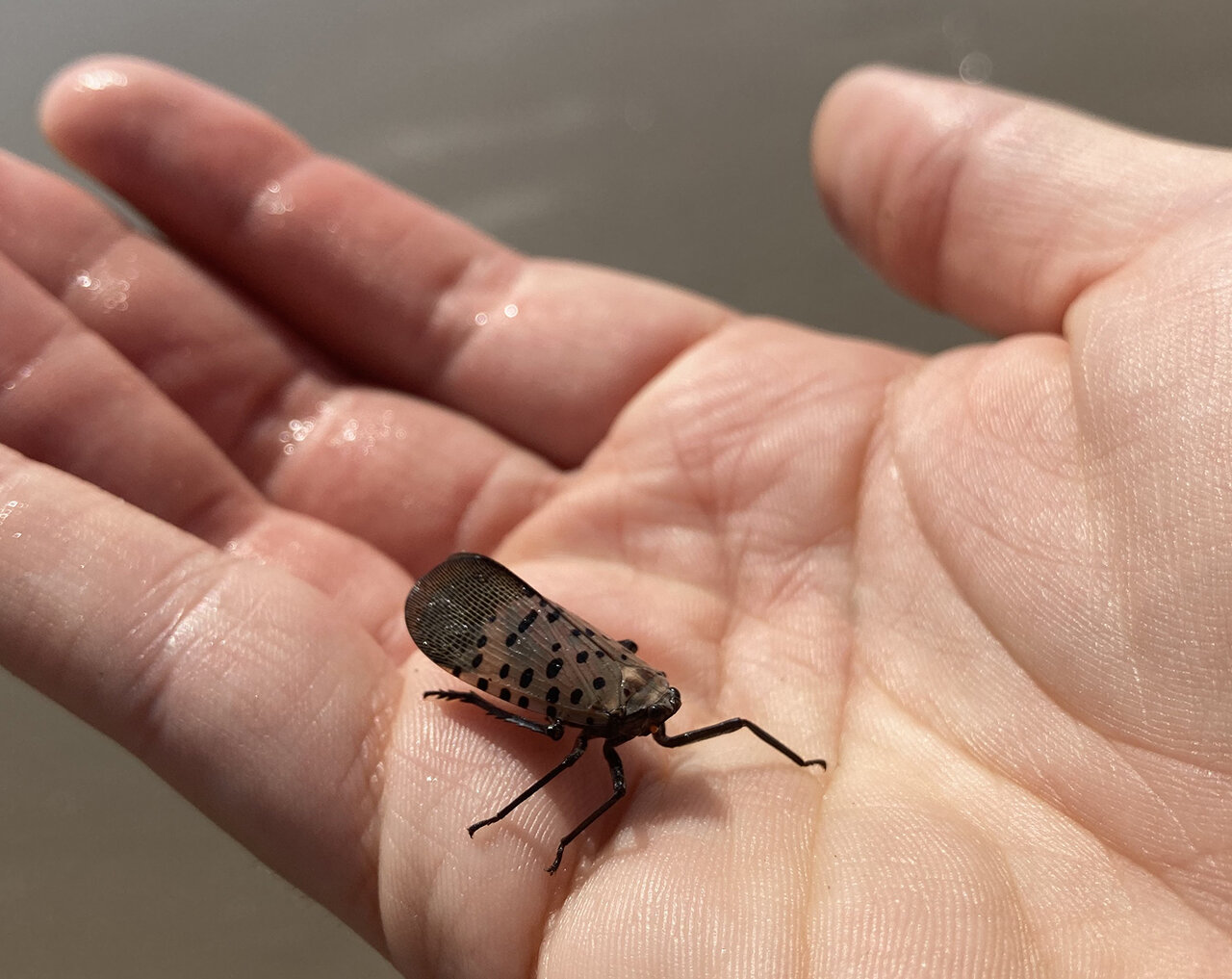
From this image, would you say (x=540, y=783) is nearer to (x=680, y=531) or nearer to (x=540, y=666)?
(x=540, y=666)

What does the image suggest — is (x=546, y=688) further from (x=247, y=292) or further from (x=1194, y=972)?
(x=247, y=292)

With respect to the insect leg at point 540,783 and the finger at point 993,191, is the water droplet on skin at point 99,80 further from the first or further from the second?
the insect leg at point 540,783

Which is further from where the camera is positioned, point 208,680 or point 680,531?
point 680,531

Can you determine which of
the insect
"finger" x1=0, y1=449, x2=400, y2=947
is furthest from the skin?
the insect

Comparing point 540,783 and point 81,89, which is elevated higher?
point 81,89

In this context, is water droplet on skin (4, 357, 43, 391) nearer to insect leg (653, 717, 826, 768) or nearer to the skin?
the skin

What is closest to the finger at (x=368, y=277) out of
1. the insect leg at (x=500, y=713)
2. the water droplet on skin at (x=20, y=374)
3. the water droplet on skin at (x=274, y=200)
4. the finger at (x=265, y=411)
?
the water droplet on skin at (x=274, y=200)

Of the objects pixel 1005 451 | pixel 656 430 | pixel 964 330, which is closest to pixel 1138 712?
pixel 1005 451

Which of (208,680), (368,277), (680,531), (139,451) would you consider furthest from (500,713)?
(368,277)
